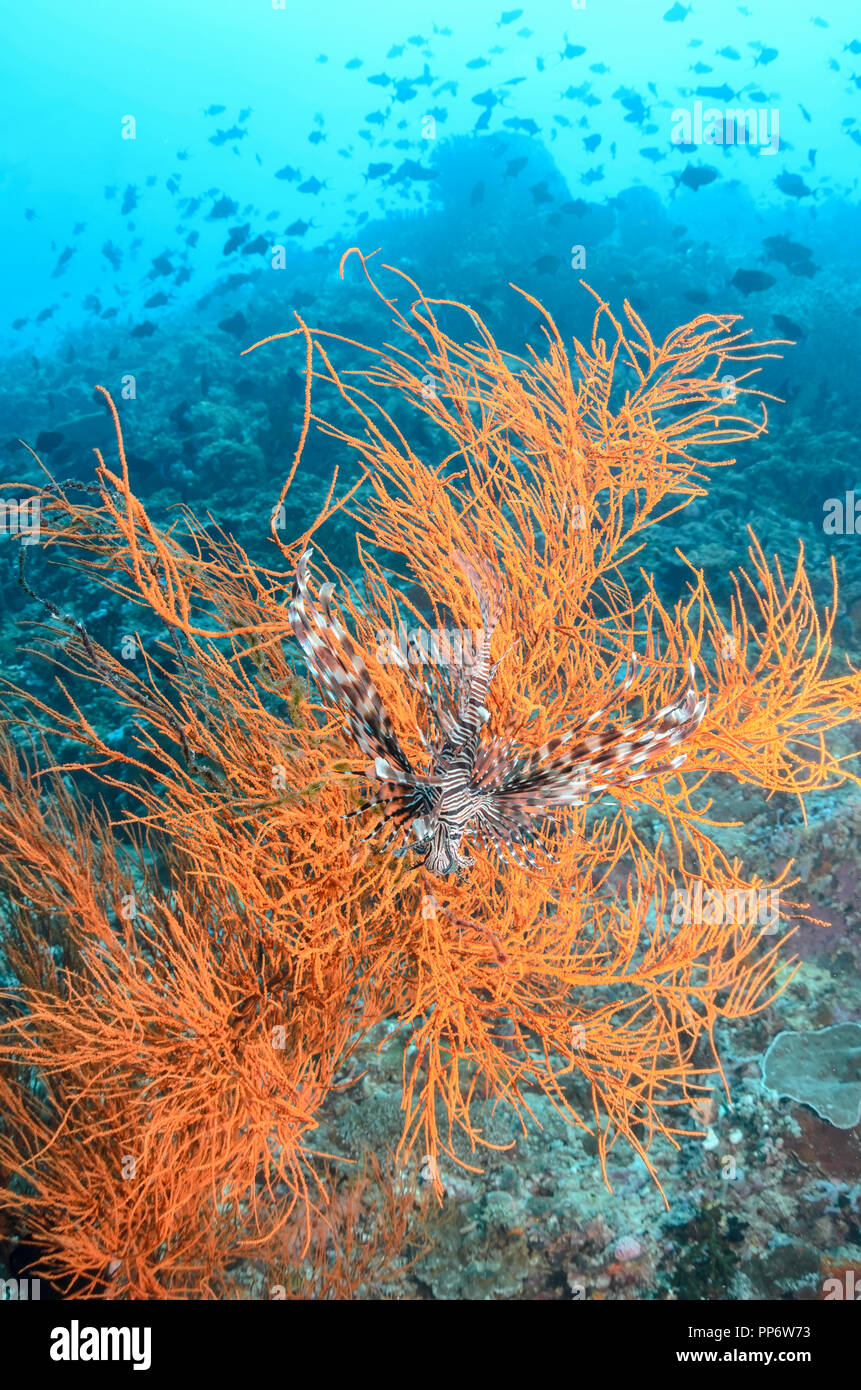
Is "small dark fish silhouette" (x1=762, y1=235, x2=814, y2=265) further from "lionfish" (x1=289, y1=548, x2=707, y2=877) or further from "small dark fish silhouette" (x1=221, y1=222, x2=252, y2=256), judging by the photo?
"lionfish" (x1=289, y1=548, x2=707, y2=877)

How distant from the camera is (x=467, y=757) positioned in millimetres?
2225

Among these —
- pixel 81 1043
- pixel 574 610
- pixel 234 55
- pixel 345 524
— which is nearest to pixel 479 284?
pixel 345 524

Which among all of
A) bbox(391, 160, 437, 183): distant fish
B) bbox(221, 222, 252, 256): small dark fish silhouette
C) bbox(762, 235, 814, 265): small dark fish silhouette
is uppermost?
bbox(391, 160, 437, 183): distant fish

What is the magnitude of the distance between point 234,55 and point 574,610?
105950mm

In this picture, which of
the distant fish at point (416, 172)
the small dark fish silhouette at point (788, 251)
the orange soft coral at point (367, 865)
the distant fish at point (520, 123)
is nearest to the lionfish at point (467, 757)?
the orange soft coral at point (367, 865)

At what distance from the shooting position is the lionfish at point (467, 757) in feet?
6.31

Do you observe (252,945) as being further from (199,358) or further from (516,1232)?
(199,358)

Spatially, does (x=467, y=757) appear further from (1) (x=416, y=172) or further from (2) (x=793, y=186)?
(1) (x=416, y=172)

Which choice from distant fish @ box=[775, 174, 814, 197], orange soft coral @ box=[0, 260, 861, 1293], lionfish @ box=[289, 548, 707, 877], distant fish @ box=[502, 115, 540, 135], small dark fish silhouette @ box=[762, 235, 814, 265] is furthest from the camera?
distant fish @ box=[502, 115, 540, 135]

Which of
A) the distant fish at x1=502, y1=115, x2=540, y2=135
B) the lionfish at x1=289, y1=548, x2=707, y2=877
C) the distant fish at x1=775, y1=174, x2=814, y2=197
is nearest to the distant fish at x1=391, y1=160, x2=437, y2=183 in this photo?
the distant fish at x1=502, y1=115, x2=540, y2=135

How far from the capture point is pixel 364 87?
7544cm

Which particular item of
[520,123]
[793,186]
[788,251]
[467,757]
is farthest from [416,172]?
[467,757]

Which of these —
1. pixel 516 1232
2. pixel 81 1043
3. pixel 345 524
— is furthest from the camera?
pixel 345 524

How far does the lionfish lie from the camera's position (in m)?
1.92
